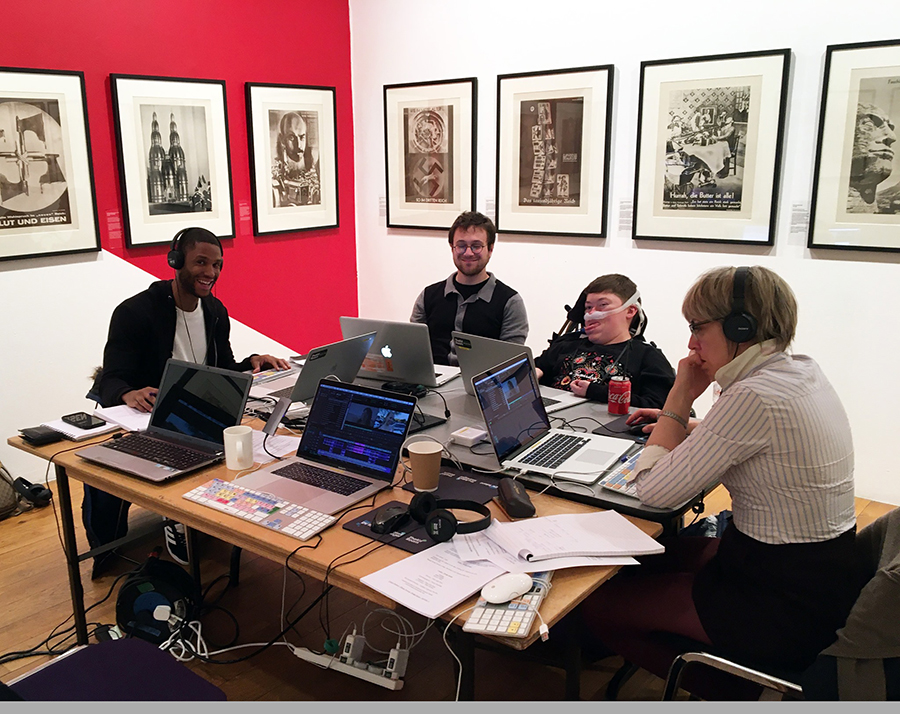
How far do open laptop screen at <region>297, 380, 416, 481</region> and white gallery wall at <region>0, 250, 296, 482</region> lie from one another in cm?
220

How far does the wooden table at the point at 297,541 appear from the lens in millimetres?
1633

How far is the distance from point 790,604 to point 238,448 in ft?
5.25

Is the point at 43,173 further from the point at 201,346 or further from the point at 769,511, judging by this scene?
the point at 769,511

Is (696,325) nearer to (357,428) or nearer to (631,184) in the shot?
(357,428)

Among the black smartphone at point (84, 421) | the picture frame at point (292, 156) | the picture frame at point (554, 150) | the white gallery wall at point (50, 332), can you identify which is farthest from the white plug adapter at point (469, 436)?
the picture frame at point (292, 156)

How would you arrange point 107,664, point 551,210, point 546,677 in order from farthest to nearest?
point 551,210, point 546,677, point 107,664

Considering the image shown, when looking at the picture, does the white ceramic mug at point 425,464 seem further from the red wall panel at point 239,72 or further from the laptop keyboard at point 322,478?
the red wall panel at point 239,72

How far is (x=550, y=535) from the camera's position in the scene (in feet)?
6.11

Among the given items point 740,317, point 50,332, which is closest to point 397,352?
point 740,317

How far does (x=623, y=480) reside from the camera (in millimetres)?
2146

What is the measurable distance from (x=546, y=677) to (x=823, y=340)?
235cm

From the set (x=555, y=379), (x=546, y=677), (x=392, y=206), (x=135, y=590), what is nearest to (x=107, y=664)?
(x=135, y=590)

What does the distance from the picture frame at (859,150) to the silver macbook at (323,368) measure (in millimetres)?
2346

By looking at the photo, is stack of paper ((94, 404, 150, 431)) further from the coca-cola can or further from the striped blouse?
the striped blouse
